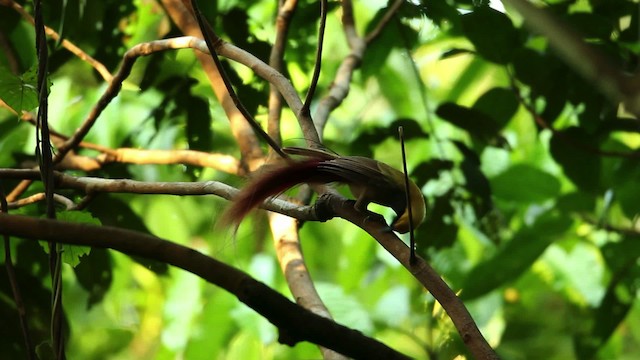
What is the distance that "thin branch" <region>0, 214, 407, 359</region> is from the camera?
536 mm

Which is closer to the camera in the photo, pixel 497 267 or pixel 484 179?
pixel 484 179

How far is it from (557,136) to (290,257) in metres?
0.64

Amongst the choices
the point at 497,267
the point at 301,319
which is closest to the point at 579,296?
the point at 497,267

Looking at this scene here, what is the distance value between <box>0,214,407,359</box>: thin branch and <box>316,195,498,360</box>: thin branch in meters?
0.15

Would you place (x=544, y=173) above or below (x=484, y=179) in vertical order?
above

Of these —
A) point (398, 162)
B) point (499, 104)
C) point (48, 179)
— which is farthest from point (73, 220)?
point (398, 162)

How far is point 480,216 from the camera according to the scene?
1561 mm

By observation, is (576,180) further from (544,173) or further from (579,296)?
(579,296)

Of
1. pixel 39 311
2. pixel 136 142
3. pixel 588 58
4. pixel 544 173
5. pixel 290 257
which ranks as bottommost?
pixel 588 58

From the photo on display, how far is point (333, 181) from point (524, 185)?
1.06 meters

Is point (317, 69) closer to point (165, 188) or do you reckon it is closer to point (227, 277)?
point (165, 188)

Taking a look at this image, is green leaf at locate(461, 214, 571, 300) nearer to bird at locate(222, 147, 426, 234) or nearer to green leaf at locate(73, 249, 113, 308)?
green leaf at locate(73, 249, 113, 308)

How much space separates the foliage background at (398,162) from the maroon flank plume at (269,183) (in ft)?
0.41

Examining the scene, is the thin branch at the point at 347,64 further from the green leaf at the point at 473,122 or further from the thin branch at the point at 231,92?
the thin branch at the point at 231,92
